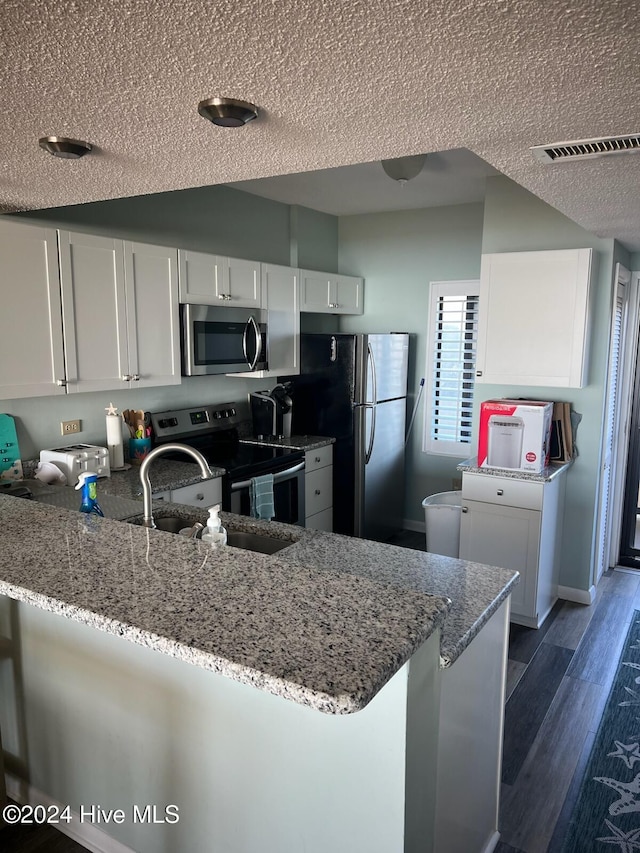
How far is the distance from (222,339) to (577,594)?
9.13 feet

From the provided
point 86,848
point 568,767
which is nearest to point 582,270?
point 568,767

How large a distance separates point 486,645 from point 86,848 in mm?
1471

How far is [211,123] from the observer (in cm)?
142

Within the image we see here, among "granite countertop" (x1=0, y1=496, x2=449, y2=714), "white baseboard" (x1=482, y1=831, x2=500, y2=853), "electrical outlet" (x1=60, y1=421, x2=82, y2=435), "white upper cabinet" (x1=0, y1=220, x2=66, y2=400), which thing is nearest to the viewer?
"granite countertop" (x1=0, y1=496, x2=449, y2=714)

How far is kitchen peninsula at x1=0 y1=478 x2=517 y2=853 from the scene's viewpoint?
3.77 feet

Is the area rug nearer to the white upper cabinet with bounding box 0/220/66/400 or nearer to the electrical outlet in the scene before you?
the white upper cabinet with bounding box 0/220/66/400

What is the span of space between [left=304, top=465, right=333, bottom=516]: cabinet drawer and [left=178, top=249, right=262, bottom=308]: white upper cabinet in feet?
4.11

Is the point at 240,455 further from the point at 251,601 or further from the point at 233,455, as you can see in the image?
the point at 251,601

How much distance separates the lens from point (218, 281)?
3.82 meters

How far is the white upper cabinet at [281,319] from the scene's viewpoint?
4.27m

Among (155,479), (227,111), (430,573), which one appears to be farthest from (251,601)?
(155,479)

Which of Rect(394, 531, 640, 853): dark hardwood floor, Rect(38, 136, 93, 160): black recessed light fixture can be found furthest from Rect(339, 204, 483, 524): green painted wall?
Rect(38, 136, 93, 160): black recessed light fixture

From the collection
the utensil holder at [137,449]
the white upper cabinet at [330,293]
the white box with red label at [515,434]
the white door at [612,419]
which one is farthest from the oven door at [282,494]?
the white door at [612,419]

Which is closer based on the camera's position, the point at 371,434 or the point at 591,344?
the point at 591,344
